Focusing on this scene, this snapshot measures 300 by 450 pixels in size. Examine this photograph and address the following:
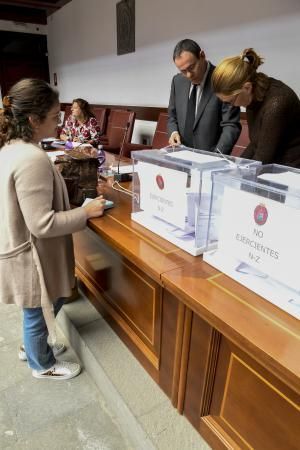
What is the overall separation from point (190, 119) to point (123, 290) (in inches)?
39.9

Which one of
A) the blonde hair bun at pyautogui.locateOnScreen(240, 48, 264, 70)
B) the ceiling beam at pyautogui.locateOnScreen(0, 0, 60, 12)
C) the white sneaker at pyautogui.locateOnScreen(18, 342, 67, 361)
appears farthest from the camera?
the ceiling beam at pyautogui.locateOnScreen(0, 0, 60, 12)

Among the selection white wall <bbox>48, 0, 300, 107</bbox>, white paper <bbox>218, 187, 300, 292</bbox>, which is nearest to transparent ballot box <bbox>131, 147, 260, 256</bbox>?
white paper <bbox>218, 187, 300, 292</bbox>

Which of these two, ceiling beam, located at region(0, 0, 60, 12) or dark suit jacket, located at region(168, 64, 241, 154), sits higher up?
ceiling beam, located at region(0, 0, 60, 12)

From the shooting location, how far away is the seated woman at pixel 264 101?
1.12m

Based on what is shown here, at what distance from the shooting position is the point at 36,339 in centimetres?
125

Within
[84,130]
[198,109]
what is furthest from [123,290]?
[84,130]

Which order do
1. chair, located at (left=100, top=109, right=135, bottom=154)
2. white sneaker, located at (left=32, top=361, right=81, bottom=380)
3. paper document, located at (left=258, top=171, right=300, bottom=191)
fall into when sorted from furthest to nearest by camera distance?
chair, located at (left=100, top=109, right=135, bottom=154)
white sneaker, located at (left=32, top=361, right=81, bottom=380)
paper document, located at (left=258, top=171, right=300, bottom=191)

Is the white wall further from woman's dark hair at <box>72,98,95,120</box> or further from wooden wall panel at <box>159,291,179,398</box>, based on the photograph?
wooden wall panel at <box>159,291,179,398</box>

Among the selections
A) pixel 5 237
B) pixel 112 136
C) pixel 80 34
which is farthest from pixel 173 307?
pixel 80 34

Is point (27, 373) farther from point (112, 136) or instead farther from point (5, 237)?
point (112, 136)

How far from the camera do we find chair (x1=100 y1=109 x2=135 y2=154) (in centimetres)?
336

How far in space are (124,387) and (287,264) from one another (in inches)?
32.2

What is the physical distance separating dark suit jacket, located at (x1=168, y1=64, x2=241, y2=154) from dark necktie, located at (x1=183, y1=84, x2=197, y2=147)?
Result: 0.03 meters

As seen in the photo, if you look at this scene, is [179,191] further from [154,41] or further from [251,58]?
[154,41]
